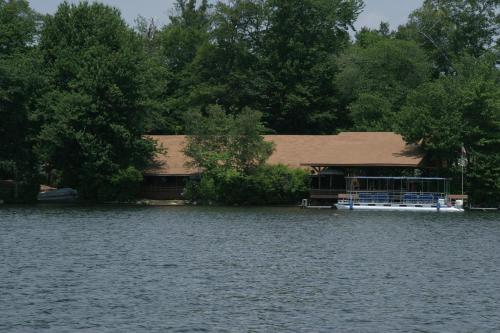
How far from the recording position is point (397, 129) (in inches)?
3098

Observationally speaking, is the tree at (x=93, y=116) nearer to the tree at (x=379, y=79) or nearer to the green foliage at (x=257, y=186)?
the green foliage at (x=257, y=186)

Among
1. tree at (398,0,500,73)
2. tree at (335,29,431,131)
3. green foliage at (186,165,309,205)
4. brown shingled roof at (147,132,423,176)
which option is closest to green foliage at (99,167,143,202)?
brown shingled roof at (147,132,423,176)

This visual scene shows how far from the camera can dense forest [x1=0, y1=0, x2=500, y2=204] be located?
77.2m

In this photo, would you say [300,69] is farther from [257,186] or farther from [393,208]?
[393,208]

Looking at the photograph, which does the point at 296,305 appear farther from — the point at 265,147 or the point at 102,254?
the point at 265,147

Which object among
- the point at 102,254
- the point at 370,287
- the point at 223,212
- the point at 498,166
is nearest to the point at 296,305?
the point at 370,287

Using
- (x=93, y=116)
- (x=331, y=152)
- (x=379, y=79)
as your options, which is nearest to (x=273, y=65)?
(x=379, y=79)

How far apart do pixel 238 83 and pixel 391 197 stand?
29.5 meters

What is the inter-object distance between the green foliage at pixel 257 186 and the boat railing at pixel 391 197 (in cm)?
444

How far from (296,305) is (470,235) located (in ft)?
83.4

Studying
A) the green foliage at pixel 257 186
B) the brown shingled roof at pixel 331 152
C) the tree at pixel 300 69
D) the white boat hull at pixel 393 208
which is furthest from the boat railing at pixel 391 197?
the tree at pixel 300 69

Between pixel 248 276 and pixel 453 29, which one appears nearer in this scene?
pixel 248 276

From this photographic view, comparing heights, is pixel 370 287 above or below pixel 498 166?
below

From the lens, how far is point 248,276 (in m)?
35.3
